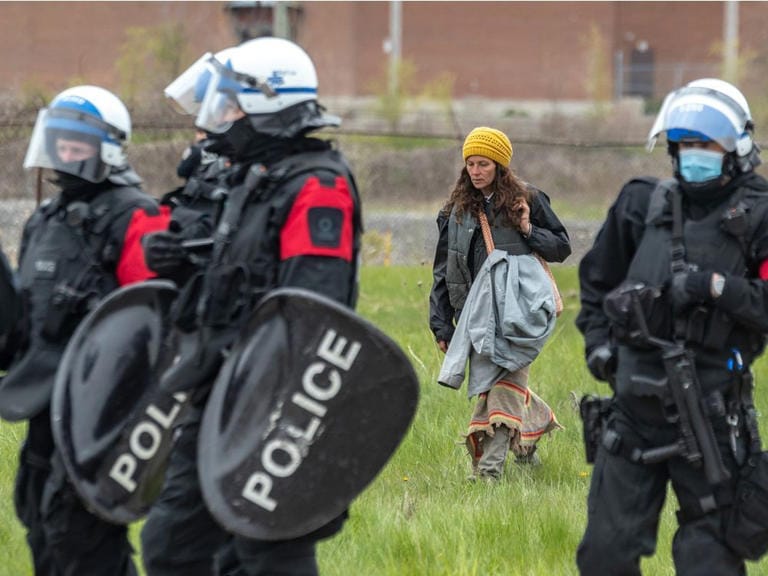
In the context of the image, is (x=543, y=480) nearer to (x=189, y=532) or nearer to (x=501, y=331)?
(x=501, y=331)

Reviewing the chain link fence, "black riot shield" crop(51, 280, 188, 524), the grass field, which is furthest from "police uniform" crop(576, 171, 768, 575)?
the chain link fence

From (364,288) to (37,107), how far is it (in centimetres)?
483

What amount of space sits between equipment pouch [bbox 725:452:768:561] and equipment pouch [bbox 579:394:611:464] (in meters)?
0.49

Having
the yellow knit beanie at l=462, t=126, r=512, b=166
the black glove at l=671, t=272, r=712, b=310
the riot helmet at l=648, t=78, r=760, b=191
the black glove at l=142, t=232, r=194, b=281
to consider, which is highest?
the riot helmet at l=648, t=78, r=760, b=191

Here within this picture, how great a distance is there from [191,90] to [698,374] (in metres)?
2.24

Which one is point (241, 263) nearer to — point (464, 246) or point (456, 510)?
point (456, 510)

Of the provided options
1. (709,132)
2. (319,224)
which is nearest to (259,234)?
(319,224)

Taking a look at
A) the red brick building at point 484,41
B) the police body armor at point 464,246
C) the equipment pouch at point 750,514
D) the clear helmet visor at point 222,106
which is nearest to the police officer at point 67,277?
the clear helmet visor at point 222,106

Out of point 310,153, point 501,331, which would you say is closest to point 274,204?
point 310,153

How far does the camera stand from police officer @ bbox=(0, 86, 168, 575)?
4.82 m

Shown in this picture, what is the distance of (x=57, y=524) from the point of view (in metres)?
4.79

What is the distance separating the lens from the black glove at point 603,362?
4.95m

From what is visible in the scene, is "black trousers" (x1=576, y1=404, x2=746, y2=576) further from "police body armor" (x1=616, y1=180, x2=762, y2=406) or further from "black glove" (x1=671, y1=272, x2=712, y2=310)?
"black glove" (x1=671, y1=272, x2=712, y2=310)

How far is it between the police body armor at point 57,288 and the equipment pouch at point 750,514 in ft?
6.88
